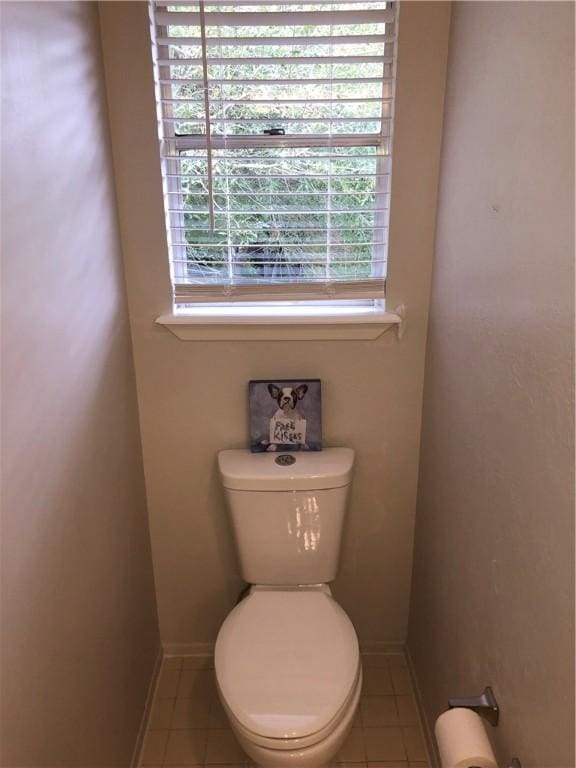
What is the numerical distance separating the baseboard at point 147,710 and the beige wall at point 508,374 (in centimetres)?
87

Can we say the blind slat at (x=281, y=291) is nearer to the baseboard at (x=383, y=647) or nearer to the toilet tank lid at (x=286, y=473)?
the toilet tank lid at (x=286, y=473)

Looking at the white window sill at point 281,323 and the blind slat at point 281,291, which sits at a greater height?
the blind slat at point 281,291

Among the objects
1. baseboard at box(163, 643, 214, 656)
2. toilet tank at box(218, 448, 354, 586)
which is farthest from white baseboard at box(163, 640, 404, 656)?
toilet tank at box(218, 448, 354, 586)

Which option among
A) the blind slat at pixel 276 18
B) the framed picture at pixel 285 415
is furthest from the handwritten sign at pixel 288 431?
the blind slat at pixel 276 18

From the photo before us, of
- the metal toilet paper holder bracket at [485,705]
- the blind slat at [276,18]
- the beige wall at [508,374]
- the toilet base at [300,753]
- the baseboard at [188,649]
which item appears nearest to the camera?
the beige wall at [508,374]

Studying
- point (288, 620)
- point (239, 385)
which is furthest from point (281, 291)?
point (288, 620)

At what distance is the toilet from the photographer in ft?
4.48

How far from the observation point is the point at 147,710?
189 cm

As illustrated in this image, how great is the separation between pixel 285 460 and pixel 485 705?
80 centimetres

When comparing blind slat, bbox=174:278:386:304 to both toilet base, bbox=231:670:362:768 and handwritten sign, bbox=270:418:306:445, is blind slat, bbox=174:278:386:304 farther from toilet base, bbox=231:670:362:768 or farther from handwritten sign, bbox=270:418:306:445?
toilet base, bbox=231:670:362:768

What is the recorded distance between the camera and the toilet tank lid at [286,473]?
5.60 feet

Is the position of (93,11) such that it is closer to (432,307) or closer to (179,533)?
(432,307)

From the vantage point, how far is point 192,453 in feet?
6.23

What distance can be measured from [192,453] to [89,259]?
2.34ft
